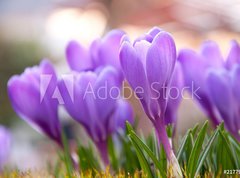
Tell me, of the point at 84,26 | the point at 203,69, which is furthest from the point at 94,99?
the point at 84,26

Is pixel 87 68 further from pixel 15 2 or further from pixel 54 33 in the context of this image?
pixel 15 2

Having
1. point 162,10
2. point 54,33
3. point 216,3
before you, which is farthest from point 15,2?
point 216,3

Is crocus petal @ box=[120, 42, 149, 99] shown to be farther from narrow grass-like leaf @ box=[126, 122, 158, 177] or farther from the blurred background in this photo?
the blurred background

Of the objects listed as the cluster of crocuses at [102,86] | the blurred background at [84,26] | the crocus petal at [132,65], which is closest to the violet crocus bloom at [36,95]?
the cluster of crocuses at [102,86]

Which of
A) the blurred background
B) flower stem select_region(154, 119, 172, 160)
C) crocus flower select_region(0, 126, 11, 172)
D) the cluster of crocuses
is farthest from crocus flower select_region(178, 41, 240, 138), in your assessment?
the blurred background

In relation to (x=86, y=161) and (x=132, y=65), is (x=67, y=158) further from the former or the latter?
(x=132, y=65)

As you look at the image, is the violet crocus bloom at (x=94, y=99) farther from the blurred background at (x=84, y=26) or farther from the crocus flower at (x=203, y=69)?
the blurred background at (x=84, y=26)
